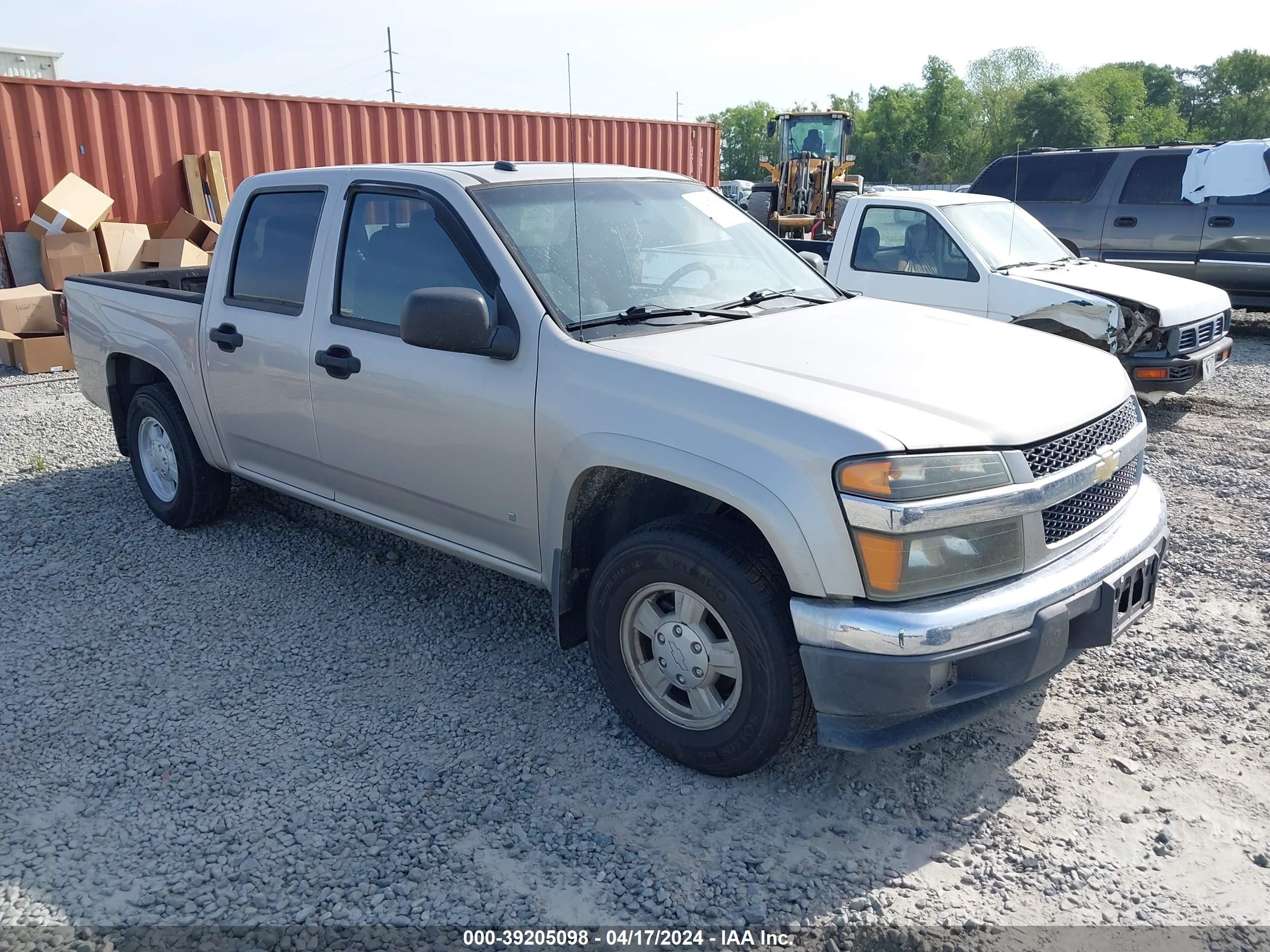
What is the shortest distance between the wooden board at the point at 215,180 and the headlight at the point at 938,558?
457 inches

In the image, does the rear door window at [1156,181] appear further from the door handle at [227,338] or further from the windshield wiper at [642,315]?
the door handle at [227,338]

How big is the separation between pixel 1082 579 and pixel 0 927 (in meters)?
3.05

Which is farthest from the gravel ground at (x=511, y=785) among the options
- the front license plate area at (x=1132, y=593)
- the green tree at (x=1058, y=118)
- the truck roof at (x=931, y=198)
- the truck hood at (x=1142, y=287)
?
the green tree at (x=1058, y=118)

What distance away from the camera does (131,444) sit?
18.5 feet

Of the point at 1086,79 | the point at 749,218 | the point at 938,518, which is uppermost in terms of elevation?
the point at 1086,79

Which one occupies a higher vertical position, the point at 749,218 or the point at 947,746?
the point at 749,218

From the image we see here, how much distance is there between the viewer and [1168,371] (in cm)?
684

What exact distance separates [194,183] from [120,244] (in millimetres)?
1549

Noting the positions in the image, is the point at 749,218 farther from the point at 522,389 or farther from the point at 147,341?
the point at 147,341

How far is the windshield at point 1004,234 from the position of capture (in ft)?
23.8

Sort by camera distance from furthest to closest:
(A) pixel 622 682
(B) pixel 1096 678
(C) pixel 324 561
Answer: (C) pixel 324 561
(B) pixel 1096 678
(A) pixel 622 682

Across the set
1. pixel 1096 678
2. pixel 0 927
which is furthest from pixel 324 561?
pixel 1096 678

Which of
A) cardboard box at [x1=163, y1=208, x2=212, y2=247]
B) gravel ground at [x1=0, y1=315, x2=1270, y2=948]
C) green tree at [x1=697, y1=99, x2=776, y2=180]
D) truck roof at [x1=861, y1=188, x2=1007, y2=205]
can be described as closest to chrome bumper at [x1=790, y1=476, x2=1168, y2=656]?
gravel ground at [x1=0, y1=315, x2=1270, y2=948]

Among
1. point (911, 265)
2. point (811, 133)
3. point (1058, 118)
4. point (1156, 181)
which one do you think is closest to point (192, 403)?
point (911, 265)
